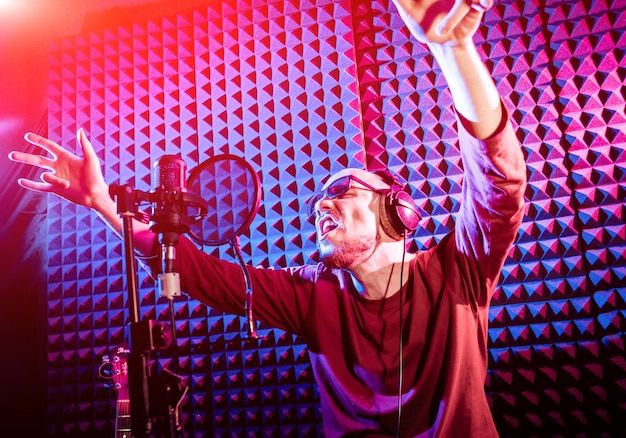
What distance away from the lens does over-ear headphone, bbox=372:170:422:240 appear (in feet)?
6.08

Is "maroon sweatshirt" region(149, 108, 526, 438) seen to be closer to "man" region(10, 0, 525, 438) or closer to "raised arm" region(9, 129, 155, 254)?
"man" region(10, 0, 525, 438)

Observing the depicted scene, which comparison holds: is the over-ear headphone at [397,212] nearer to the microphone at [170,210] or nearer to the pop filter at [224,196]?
the pop filter at [224,196]

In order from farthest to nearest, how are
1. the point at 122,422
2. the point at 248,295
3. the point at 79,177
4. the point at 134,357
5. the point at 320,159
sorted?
1. the point at 320,159
2. the point at 122,422
3. the point at 79,177
4. the point at 248,295
5. the point at 134,357

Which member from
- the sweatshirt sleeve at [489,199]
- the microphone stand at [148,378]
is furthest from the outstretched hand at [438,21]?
the microphone stand at [148,378]

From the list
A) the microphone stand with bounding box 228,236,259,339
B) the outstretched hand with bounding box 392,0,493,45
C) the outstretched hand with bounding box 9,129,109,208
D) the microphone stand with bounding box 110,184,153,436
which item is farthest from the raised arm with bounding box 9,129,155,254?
the outstretched hand with bounding box 392,0,493,45

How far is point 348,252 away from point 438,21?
3.26 feet

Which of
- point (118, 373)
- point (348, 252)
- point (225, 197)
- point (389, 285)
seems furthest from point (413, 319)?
point (118, 373)

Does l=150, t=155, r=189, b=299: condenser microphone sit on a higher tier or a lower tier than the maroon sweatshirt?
higher

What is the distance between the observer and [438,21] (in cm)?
121

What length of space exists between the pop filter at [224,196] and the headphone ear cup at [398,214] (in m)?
0.67

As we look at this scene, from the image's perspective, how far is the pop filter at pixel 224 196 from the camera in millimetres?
1438

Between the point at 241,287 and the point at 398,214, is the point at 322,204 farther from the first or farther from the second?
the point at 241,287

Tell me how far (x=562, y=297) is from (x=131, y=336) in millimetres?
2003

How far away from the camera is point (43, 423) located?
278cm
